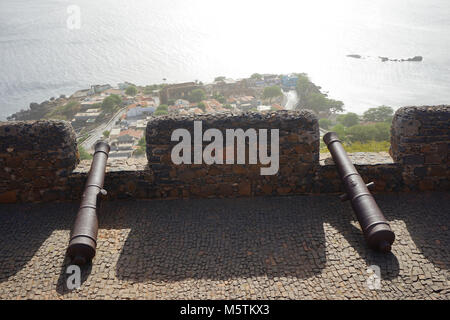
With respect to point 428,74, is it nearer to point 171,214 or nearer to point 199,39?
point 199,39

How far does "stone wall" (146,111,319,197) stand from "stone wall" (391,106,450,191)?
1.38 meters

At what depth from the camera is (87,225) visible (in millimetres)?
4500

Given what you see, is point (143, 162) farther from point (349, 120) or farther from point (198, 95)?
point (198, 95)

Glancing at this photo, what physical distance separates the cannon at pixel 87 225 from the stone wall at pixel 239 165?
0.93 m

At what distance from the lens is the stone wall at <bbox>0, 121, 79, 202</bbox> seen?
549cm

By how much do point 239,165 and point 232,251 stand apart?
1.61 m

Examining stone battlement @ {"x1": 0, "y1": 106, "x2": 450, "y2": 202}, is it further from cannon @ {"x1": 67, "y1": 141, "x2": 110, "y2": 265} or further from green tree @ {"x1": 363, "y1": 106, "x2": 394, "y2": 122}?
green tree @ {"x1": 363, "y1": 106, "x2": 394, "y2": 122}

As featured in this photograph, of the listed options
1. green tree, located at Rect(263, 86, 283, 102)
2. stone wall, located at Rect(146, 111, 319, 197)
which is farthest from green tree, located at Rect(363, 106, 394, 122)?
stone wall, located at Rect(146, 111, 319, 197)

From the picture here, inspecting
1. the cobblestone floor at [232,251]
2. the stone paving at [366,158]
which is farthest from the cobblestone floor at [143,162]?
the cobblestone floor at [232,251]

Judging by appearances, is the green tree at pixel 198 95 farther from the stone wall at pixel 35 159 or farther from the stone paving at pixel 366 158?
the stone wall at pixel 35 159

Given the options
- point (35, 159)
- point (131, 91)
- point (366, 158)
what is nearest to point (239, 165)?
point (366, 158)

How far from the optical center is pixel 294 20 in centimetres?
7856

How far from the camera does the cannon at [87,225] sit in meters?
4.29

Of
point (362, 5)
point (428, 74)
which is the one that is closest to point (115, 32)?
point (428, 74)
